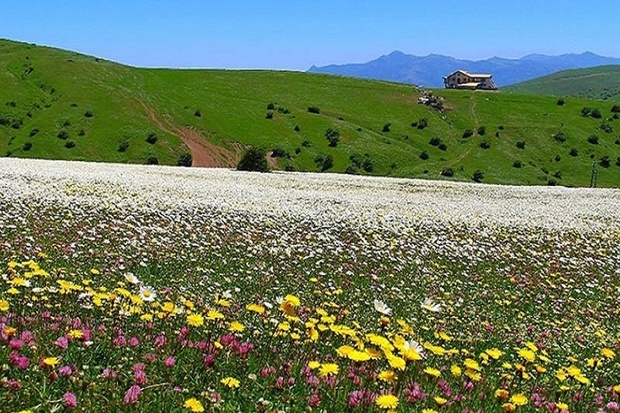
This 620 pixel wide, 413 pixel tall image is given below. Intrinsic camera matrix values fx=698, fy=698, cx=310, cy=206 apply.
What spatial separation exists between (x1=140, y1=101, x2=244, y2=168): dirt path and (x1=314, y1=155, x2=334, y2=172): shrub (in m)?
13.7

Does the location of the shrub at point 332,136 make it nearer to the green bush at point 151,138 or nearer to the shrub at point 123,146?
the green bush at point 151,138

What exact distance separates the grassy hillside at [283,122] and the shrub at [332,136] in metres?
1.00

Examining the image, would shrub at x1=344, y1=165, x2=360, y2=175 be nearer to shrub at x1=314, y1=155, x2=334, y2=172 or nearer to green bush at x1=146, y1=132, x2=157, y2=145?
shrub at x1=314, y1=155, x2=334, y2=172

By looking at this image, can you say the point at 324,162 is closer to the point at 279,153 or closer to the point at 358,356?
the point at 279,153

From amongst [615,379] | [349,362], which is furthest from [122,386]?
[615,379]

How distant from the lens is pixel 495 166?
124125 mm

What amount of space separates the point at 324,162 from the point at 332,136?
14.0 m

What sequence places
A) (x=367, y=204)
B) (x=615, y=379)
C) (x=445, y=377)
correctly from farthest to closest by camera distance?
(x=367, y=204) → (x=615, y=379) → (x=445, y=377)

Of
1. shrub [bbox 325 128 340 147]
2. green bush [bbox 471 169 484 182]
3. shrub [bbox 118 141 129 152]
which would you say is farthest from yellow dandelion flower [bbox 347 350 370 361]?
shrub [bbox 325 128 340 147]

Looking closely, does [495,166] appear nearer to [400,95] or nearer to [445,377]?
[400,95]

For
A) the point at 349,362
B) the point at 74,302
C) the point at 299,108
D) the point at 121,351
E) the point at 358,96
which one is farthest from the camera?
the point at 358,96

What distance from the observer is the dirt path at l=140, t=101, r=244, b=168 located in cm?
11519

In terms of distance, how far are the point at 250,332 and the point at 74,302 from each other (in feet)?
6.01

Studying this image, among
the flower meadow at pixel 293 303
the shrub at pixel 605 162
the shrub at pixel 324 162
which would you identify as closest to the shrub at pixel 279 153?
the shrub at pixel 324 162
